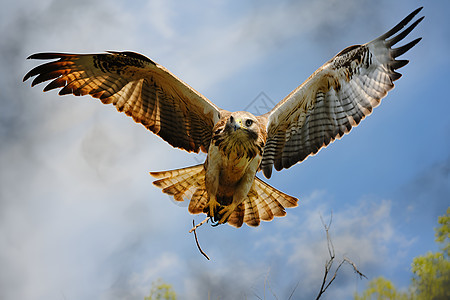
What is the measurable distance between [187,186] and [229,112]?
1249 millimetres

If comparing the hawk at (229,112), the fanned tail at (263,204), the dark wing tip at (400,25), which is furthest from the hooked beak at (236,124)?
the dark wing tip at (400,25)

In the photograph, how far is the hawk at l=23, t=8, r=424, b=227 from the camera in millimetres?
7277

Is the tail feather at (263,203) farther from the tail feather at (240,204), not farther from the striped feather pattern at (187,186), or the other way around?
the striped feather pattern at (187,186)

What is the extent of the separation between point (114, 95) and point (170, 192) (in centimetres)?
167

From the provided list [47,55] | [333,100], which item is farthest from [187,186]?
[47,55]

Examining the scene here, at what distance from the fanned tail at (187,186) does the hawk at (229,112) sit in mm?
15

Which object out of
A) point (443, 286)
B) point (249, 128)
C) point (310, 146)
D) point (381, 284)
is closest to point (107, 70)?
point (249, 128)

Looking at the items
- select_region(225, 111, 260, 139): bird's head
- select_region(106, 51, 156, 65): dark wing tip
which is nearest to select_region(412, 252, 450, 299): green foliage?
select_region(225, 111, 260, 139): bird's head

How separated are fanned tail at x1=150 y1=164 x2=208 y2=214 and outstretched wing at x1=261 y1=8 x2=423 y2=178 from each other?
116 cm

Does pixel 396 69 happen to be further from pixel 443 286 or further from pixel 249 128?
pixel 443 286

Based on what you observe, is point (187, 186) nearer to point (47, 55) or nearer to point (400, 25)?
point (47, 55)

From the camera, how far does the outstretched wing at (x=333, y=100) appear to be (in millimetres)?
7348

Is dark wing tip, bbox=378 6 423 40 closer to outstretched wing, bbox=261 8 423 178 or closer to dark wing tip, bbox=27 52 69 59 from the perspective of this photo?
outstretched wing, bbox=261 8 423 178

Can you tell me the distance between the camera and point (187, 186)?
7406 millimetres
